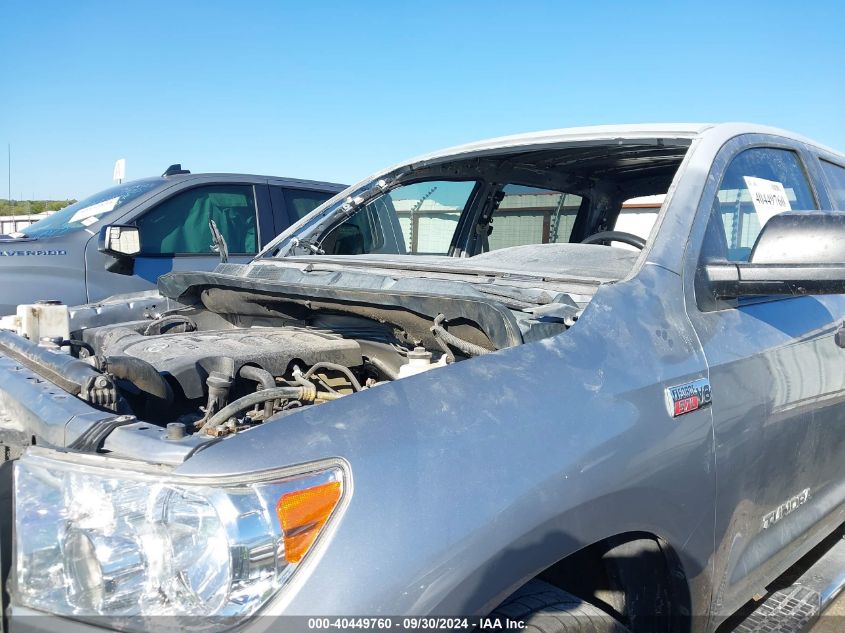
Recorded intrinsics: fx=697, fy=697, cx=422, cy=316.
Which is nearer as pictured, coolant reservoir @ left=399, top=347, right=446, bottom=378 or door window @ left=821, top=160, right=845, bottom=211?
coolant reservoir @ left=399, top=347, right=446, bottom=378

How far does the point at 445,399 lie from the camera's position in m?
1.37

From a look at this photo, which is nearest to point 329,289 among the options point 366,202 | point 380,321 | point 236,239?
point 380,321

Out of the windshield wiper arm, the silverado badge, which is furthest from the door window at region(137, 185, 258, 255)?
the silverado badge

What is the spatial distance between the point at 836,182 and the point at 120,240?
4.28m

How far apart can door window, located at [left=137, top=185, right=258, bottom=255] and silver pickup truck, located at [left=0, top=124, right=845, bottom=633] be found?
104 inches

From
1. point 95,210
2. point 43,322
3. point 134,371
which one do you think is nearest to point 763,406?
point 134,371

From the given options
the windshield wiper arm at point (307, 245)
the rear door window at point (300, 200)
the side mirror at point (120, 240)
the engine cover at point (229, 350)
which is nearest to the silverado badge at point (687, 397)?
the engine cover at point (229, 350)

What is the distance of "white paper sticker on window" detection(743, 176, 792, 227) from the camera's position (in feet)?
7.90

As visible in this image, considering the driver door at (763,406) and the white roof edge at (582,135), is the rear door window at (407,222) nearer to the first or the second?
the white roof edge at (582,135)

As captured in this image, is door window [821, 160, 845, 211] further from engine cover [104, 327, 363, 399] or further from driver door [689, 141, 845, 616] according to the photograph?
engine cover [104, 327, 363, 399]

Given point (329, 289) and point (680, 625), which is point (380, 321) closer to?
point (329, 289)

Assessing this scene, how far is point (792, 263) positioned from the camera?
1.81 metres

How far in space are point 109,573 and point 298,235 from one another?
7.83 ft

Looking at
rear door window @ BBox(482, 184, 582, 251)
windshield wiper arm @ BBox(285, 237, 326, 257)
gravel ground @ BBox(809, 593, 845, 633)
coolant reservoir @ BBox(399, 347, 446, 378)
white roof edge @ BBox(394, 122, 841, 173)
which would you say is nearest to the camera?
coolant reservoir @ BBox(399, 347, 446, 378)
